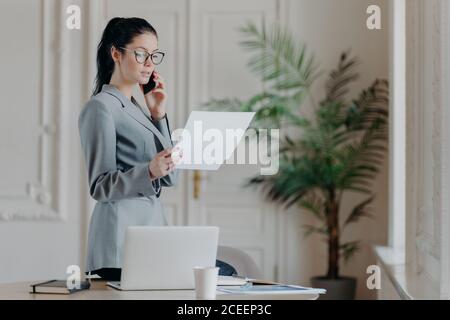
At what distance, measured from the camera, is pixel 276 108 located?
3.14 meters

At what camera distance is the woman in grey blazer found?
8.24ft

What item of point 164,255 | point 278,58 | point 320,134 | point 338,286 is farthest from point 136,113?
point 320,134

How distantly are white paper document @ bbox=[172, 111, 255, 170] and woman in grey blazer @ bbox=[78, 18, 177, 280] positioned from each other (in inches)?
1.8

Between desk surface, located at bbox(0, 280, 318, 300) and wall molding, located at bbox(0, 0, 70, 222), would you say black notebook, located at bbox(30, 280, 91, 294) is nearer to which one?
desk surface, located at bbox(0, 280, 318, 300)

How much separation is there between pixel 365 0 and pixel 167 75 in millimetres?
690

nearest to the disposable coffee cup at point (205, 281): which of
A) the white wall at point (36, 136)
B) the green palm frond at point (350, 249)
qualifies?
the white wall at point (36, 136)

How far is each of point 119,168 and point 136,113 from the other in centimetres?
17

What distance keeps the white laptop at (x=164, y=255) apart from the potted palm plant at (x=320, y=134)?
70 centimetres

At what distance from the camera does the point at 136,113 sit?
255 cm

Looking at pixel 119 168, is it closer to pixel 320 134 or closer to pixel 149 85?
pixel 149 85

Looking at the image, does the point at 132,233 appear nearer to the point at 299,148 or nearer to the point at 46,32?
the point at 46,32

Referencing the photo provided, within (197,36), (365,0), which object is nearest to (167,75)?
(197,36)

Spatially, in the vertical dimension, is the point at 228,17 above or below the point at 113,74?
above

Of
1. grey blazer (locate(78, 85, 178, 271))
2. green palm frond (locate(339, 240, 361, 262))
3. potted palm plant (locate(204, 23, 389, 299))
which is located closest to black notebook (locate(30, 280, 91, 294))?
grey blazer (locate(78, 85, 178, 271))
